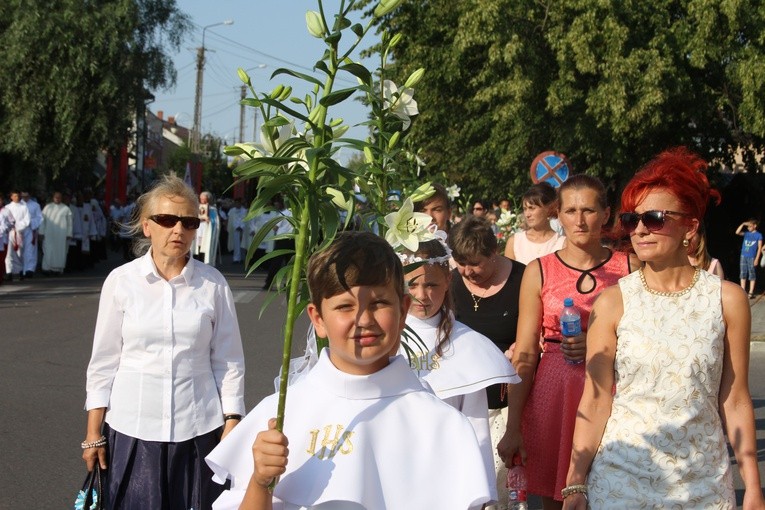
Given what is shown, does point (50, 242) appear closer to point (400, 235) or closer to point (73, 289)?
point (73, 289)

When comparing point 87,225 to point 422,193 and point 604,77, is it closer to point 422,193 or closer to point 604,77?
point 604,77

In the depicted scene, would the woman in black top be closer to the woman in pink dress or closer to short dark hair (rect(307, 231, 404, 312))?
the woman in pink dress


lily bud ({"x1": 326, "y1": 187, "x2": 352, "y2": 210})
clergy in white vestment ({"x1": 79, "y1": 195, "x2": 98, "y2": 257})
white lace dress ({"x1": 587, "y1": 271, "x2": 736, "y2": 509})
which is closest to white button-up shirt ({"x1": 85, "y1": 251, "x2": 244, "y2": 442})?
white lace dress ({"x1": 587, "y1": 271, "x2": 736, "y2": 509})

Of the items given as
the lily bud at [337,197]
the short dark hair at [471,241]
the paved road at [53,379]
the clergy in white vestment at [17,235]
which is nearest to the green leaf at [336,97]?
the lily bud at [337,197]

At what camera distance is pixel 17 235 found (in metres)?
23.5

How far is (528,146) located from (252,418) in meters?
24.5

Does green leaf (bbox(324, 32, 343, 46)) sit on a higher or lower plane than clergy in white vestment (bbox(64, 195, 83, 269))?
lower

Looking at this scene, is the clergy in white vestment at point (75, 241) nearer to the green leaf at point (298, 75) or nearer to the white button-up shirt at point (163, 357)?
the white button-up shirt at point (163, 357)

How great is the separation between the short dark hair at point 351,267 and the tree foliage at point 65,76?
2550cm

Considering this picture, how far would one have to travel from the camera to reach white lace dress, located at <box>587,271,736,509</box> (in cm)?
358

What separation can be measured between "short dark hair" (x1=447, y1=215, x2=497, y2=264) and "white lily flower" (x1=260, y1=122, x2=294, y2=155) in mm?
2725

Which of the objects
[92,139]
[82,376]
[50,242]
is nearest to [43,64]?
[92,139]

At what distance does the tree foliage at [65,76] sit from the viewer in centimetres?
2706

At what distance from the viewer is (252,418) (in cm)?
279
